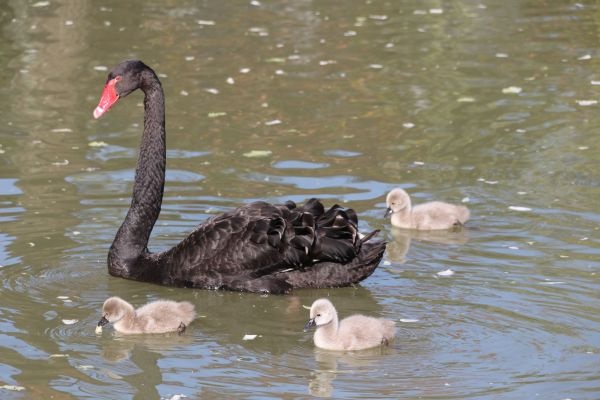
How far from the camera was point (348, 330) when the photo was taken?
6195 mm

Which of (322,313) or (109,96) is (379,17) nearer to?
(109,96)

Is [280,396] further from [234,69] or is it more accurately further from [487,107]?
[234,69]

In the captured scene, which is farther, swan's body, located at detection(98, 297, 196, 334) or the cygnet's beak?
swan's body, located at detection(98, 297, 196, 334)

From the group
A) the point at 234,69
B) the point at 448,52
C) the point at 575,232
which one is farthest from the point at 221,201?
the point at 448,52

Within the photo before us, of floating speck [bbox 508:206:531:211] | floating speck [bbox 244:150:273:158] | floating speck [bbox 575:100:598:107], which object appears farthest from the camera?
floating speck [bbox 575:100:598:107]

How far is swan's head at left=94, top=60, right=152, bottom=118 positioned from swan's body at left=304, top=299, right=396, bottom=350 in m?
2.22

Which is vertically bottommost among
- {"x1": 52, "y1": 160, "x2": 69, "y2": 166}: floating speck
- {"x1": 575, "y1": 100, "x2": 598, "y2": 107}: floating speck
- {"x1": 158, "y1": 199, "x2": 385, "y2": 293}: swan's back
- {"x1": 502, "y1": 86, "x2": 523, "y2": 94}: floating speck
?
{"x1": 502, "y1": 86, "x2": 523, "y2": 94}: floating speck

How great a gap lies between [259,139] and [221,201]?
172 centimetres

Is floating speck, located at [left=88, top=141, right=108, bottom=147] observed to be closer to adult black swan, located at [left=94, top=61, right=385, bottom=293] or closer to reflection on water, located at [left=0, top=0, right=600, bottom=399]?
reflection on water, located at [left=0, top=0, right=600, bottom=399]

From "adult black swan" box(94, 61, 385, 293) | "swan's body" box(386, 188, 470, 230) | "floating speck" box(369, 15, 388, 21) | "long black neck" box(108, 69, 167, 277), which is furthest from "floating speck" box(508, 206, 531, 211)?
"floating speck" box(369, 15, 388, 21)

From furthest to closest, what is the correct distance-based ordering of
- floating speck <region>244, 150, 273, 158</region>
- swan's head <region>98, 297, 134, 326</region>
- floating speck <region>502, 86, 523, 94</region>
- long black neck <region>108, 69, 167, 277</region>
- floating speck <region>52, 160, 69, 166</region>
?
floating speck <region>502, 86, 523, 94</region>
floating speck <region>244, 150, 273, 158</region>
floating speck <region>52, 160, 69, 166</region>
long black neck <region>108, 69, 167, 277</region>
swan's head <region>98, 297, 134, 326</region>

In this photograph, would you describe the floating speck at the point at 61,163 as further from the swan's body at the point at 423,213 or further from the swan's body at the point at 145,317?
the swan's body at the point at 145,317

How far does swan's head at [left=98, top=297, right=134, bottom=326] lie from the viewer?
6422mm

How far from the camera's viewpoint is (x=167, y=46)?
1392 centimetres
